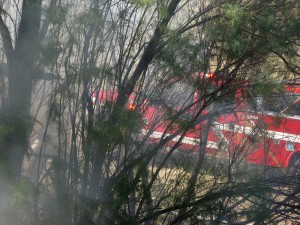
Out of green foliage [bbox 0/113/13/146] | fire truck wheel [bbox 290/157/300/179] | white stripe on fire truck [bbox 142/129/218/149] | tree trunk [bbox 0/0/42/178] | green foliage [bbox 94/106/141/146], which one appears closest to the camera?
green foliage [bbox 94/106/141/146]

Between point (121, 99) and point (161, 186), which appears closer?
point (121, 99)

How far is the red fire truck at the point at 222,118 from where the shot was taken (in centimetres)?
717

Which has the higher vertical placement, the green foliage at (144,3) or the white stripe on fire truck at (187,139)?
the green foliage at (144,3)

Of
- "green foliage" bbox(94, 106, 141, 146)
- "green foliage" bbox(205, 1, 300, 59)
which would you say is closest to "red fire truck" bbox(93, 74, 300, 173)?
"green foliage" bbox(94, 106, 141, 146)

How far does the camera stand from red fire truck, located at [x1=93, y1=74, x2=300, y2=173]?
7.17 m

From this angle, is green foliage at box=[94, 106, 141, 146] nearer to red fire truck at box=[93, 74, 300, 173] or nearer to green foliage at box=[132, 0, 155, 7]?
red fire truck at box=[93, 74, 300, 173]

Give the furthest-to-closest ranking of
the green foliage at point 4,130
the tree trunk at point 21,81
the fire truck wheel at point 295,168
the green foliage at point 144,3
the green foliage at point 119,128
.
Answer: the fire truck wheel at point 295,168
the tree trunk at point 21,81
the green foliage at point 4,130
the green foliage at point 119,128
the green foliage at point 144,3

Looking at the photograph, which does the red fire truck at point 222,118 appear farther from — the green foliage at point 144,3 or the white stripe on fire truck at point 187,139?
the green foliage at point 144,3

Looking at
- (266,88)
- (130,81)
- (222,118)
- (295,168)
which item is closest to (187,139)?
(222,118)

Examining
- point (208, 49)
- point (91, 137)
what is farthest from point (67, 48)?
point (208, 49)

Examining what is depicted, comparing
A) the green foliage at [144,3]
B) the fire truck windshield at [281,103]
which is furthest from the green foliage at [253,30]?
the green foliage at [144,3]

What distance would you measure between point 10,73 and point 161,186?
6.77 ft

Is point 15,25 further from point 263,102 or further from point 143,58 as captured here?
point 263,102

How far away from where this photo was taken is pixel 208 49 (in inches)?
279
